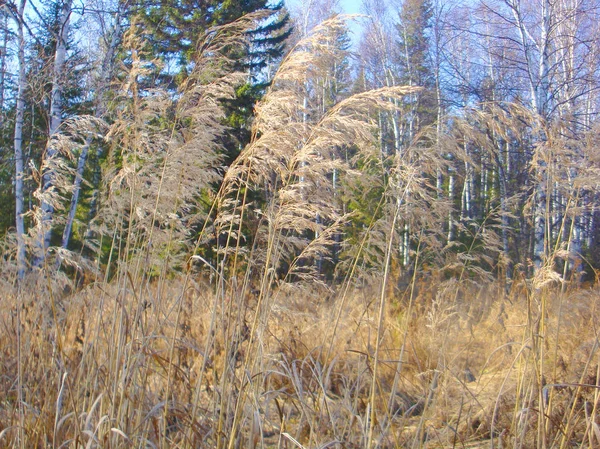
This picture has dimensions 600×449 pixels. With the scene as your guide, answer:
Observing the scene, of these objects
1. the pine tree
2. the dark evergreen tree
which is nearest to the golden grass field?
the dark evergreen tree

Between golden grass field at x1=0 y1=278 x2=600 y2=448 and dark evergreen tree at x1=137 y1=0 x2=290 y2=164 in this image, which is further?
dark evergreen tree at x1=137 y1=0 x2=290 y2=164

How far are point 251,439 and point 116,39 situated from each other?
33.8 feet

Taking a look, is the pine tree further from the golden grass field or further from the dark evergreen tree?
the golden grass field

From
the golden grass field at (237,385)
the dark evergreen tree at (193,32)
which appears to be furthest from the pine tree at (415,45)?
the golden grass field at (237,385)

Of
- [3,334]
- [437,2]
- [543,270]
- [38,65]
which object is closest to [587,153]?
[543,270]

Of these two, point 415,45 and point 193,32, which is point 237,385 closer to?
point 193,32

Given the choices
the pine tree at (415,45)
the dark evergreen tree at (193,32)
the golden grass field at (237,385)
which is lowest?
the golden grass field at (237,385)

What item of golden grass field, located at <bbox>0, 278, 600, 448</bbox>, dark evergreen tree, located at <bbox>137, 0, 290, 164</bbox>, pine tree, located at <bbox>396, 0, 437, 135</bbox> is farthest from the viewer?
pine tree, located at <bbox>396, 0, 437, 135</bbox>

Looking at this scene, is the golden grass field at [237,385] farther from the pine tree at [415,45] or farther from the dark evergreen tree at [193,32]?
the pine tree at [415,45]

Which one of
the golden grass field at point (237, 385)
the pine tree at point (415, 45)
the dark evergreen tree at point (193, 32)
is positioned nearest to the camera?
the golden grass field at point (237, 385)

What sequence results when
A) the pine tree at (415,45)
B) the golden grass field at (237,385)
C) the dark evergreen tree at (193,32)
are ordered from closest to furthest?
1. the golden grass field at (237,385)
2. the dark evergreen tree at (193,32)
3. the pine tree at (415,45)

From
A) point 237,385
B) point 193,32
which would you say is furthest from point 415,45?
point 237,385

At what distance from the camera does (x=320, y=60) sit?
210 cm

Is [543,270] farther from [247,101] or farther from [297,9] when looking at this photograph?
A: [297,9]
